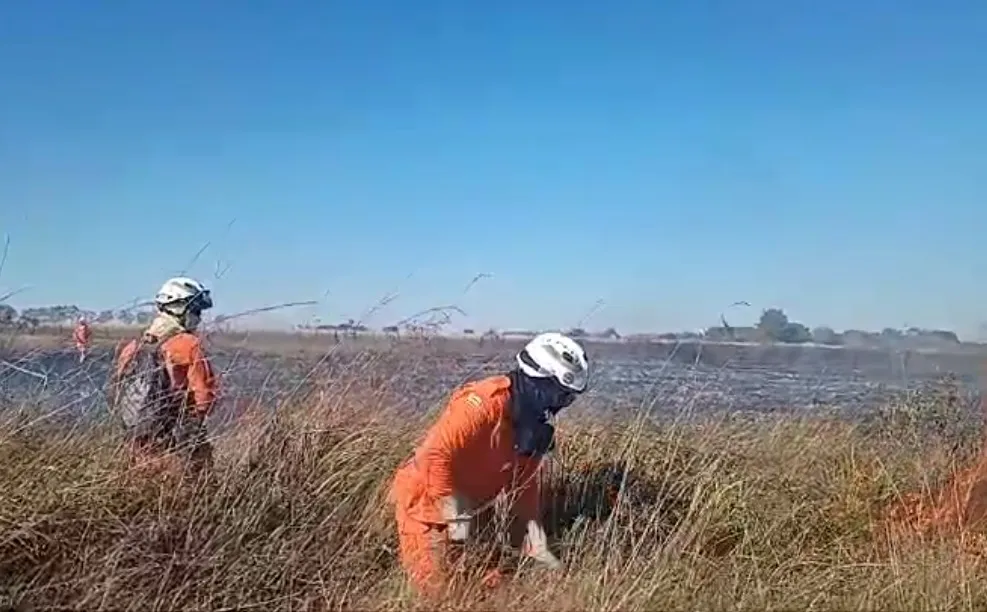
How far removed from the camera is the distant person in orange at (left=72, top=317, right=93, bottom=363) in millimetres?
5805

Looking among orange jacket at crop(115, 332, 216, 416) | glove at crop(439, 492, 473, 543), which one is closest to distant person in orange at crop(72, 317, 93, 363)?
orange jacket at crop(115, 332, 216, 416)

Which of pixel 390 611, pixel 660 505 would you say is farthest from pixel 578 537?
pixel 390 611

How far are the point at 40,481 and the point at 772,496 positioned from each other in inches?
157

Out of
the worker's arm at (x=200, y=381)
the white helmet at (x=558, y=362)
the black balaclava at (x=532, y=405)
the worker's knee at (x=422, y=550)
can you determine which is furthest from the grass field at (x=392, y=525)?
the white helmet at (x=558, y=362)

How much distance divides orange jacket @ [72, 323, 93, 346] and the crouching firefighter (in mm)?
192

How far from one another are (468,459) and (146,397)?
1656 millimetres

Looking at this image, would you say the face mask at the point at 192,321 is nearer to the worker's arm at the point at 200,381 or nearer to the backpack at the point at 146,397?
the worker's arm at the point at 200,381

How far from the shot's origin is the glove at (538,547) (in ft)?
17.2

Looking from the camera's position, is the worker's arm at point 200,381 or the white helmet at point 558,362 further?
the worker's arm at point 200,381

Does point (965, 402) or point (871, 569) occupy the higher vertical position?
point (965, 402)

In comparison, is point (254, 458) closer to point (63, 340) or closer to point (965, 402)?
point (63, 340)

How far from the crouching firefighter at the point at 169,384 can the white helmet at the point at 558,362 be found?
1.61m

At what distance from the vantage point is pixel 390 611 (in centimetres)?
444

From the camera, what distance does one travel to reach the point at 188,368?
19.2ft
